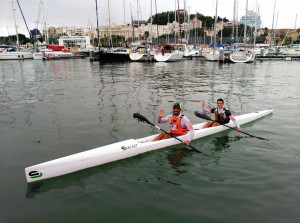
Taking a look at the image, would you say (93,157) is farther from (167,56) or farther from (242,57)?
(242,57)

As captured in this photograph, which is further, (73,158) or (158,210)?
(73,158)

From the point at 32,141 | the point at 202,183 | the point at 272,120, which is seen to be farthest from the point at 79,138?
the point at 272,120

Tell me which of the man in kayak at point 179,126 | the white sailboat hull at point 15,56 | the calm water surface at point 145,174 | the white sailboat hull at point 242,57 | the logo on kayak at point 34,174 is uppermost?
the white sailboat hull at point 15,56

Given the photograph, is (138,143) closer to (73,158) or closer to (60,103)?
(73,158)

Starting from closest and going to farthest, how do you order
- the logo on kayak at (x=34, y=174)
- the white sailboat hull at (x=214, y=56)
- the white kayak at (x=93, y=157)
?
the logo on kayak at (x=34, y=174)
the white kayak at (x=93, y=157)
the white sailboat hull at (x=214, y=56)

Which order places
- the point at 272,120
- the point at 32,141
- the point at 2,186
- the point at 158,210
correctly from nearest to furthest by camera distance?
the point at 158,210 < the point at 2,186 < the point at 32,141 < the point at 272,120

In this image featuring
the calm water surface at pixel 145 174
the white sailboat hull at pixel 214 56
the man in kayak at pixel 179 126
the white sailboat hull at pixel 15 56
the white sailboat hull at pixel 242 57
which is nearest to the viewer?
the calm water surface at pixel 145 174

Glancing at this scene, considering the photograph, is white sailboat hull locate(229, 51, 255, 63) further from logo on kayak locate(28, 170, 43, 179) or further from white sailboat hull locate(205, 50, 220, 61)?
logo on kayak locate(28, 170, 43, 179)

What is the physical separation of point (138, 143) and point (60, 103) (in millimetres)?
10792

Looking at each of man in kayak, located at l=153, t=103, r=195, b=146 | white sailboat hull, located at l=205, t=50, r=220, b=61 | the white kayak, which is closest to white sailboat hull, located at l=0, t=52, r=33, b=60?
white sailboat hull, located at l=205, t=50, r=220, b=61

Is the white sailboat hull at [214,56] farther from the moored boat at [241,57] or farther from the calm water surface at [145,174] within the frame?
the calm water surface at [145,174]

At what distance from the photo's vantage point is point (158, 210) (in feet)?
22.4

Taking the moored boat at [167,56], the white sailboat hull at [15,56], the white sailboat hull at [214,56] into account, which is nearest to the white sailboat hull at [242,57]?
the white sailboat hull at [214,56]

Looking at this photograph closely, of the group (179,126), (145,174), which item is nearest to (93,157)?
(145,174)
